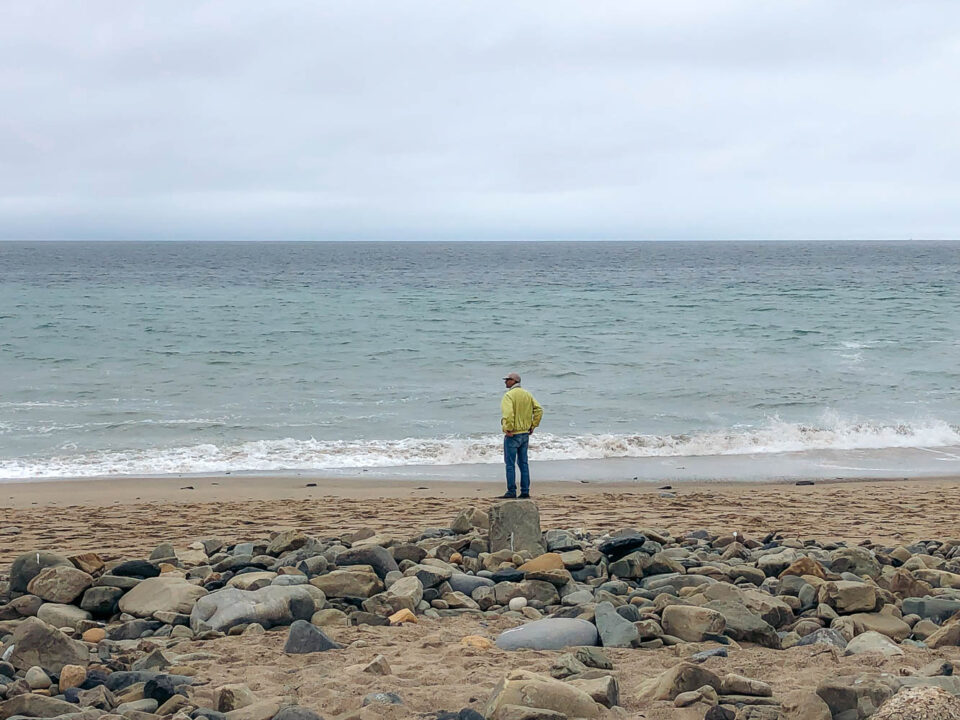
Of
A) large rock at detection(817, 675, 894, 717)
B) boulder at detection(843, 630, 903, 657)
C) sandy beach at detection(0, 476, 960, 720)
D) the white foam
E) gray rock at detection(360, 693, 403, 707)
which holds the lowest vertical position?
the white foam

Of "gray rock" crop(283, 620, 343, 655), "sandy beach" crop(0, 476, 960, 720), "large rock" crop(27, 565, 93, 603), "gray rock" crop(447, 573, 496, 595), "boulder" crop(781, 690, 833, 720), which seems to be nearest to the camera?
"boulder" crop(781, 690, 833, 720)

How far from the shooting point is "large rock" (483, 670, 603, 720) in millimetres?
4438

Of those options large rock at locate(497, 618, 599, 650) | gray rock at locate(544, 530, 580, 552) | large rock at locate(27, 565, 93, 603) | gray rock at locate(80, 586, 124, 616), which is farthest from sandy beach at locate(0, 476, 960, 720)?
gray rock at locate(544, 530, 580, 552)

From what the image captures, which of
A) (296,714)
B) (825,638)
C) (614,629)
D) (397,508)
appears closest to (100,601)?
(296,714)

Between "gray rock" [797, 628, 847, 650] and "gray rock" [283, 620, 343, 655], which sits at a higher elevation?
"gray rock" [283, 620, 343, 655]

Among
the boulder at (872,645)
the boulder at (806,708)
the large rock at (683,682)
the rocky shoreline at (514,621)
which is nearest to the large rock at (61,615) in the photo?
the rocky shoreline at (514,621)

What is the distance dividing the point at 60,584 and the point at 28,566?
0.41m

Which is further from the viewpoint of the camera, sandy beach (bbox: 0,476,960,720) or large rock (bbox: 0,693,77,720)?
sandy beach (bbox: 0,476,960,720)

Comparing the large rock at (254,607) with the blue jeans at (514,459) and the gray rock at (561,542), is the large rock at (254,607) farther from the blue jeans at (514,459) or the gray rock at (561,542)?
the blue jeans at (514,459)

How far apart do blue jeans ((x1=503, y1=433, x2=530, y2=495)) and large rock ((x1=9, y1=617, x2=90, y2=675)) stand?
24.1 feet

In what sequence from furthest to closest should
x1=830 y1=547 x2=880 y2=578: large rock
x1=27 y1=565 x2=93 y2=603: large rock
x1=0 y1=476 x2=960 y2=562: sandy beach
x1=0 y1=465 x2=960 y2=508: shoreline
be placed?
1. x1=0 y1=465 x2=960 y2=508: shoreline
2. x1=0 y1=476 x2=960 y2=562: sandy beach
3. x1=830 y1=547 x2=880 y2=578: large rock
4. x1=27 y1=565 x2=93 y2=603: large rock

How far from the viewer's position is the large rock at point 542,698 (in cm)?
444

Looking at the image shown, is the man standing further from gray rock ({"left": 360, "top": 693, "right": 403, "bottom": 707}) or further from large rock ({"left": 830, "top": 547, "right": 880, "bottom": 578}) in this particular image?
gray rock ({"left": 360, "top": 693, "right": 403, "bottom": 707})

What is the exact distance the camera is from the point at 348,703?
4.79 metres
